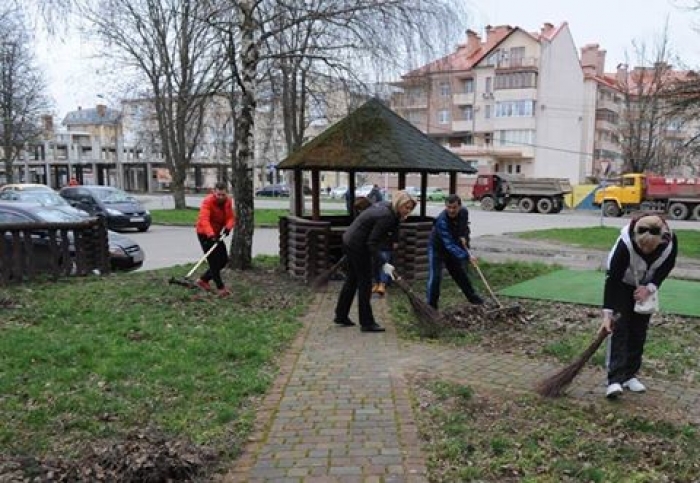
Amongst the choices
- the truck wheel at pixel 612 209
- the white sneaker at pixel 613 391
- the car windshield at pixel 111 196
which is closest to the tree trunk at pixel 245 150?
the white sneaker at pixel 613 391

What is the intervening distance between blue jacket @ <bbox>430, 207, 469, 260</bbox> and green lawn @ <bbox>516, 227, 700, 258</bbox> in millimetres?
10415

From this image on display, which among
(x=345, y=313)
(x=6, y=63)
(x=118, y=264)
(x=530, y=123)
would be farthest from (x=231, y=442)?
(x=530, y=123)

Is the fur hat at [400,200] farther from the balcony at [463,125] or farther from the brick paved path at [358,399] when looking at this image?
the balcony at [463,125]

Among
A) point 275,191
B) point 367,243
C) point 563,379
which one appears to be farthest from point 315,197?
point 275,191

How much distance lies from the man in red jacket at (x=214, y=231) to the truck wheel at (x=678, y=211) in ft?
96.6

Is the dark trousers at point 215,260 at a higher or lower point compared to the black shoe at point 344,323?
higher

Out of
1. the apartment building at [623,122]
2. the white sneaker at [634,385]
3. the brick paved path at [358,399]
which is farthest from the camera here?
the apartment building at [623,122]

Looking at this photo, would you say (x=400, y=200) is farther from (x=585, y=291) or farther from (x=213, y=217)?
(x=585, y=291)

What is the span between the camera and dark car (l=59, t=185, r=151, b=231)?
21.7 meters

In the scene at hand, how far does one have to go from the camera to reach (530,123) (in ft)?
192

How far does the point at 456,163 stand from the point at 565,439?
7583 millimetres

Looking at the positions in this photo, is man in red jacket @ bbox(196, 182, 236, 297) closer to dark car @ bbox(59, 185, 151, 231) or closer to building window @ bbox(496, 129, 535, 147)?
dark car @ bbox(59, 185, 151, 231)

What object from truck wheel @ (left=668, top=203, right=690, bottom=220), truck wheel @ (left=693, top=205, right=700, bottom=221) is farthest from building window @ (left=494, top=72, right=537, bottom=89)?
truck wheel @ (left=693, top=205, right=700, bottom=221)

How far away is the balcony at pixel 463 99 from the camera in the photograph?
63938 mm
